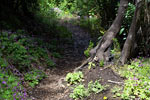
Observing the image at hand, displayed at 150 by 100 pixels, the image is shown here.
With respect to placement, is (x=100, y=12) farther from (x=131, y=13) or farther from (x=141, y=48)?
(x=141, y=48)

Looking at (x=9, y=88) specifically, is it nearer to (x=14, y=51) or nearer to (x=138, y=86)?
(x=14, y=51)

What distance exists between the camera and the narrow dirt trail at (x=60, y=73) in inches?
196

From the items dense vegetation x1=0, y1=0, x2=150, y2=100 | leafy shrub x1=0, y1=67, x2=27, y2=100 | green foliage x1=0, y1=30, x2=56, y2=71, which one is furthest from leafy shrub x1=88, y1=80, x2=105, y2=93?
green foliage x1=0, y1=30, x2=56, y2=71

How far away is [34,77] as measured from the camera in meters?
5.64

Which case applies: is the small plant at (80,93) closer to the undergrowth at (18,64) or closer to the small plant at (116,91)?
the small plant at (116,91)

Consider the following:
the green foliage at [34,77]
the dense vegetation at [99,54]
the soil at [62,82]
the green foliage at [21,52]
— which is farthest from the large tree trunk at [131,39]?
the green foliage at [21,52]

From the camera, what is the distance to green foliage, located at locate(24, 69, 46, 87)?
214 inches

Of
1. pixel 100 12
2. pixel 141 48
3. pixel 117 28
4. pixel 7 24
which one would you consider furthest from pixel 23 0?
pixel 141 48

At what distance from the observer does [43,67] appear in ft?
22.0

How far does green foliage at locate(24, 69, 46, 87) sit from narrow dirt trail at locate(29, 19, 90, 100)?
14 centimetres

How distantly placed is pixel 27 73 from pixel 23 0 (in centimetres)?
515

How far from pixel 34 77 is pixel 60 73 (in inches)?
51.6

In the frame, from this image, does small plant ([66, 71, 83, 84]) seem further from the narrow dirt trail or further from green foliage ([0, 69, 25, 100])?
green foliage ([0, 69, 25, 100])

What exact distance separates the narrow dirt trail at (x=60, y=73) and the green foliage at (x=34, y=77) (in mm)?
143
